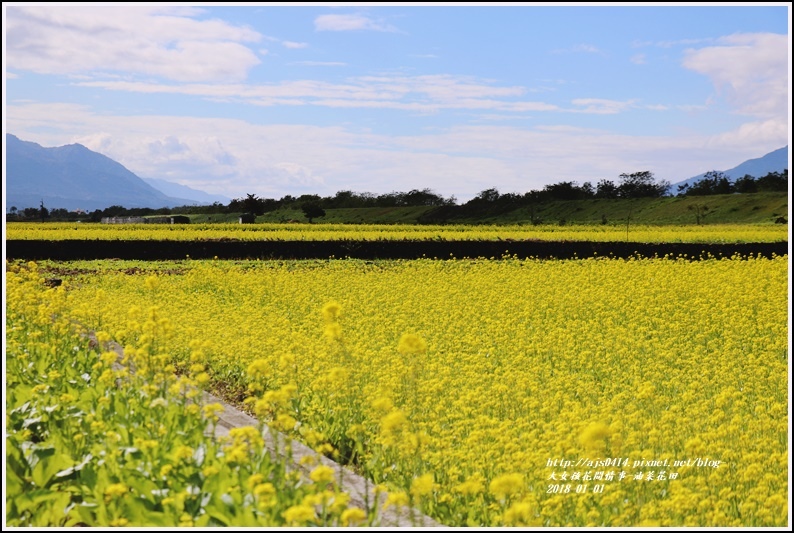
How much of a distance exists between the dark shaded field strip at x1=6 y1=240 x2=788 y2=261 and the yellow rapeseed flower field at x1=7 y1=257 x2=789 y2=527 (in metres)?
9.09

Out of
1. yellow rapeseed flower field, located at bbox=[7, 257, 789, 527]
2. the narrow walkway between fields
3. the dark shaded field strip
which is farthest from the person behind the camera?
the dark shaded field strip

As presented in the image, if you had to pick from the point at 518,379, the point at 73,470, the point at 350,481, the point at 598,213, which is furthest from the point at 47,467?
the point at 598,213

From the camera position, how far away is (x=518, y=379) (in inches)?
295

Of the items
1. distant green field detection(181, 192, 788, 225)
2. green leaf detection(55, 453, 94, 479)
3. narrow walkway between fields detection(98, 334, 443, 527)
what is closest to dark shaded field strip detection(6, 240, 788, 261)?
narrow walkway between fields detection(98, 334, 443, 527)

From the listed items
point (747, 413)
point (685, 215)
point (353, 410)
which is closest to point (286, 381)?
point (353, 410)

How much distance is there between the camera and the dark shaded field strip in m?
26.2

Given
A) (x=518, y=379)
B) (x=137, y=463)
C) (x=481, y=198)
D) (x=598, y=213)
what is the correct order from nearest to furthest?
(x=137, y=463) < (x=518, y=379) < (x=598, y=213) < (x=481, y=198)

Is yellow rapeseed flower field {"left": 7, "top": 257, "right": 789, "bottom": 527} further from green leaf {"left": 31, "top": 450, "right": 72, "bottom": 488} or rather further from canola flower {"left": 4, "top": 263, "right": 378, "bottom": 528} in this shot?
green leaf {"left": 31, "top": 450, "right": 72, "bottom": 488}

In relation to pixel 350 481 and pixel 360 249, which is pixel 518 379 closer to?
pixel 350 481

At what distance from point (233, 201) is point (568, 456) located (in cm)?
8910

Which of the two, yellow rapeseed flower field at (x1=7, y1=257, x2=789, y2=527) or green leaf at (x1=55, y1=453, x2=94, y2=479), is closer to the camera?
green leaf at (x1=55, y1=453, x2=94, y2=479)

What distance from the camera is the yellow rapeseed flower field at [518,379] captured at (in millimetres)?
4793

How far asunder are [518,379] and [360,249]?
63.3ft

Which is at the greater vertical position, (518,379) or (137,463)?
(137,463)
